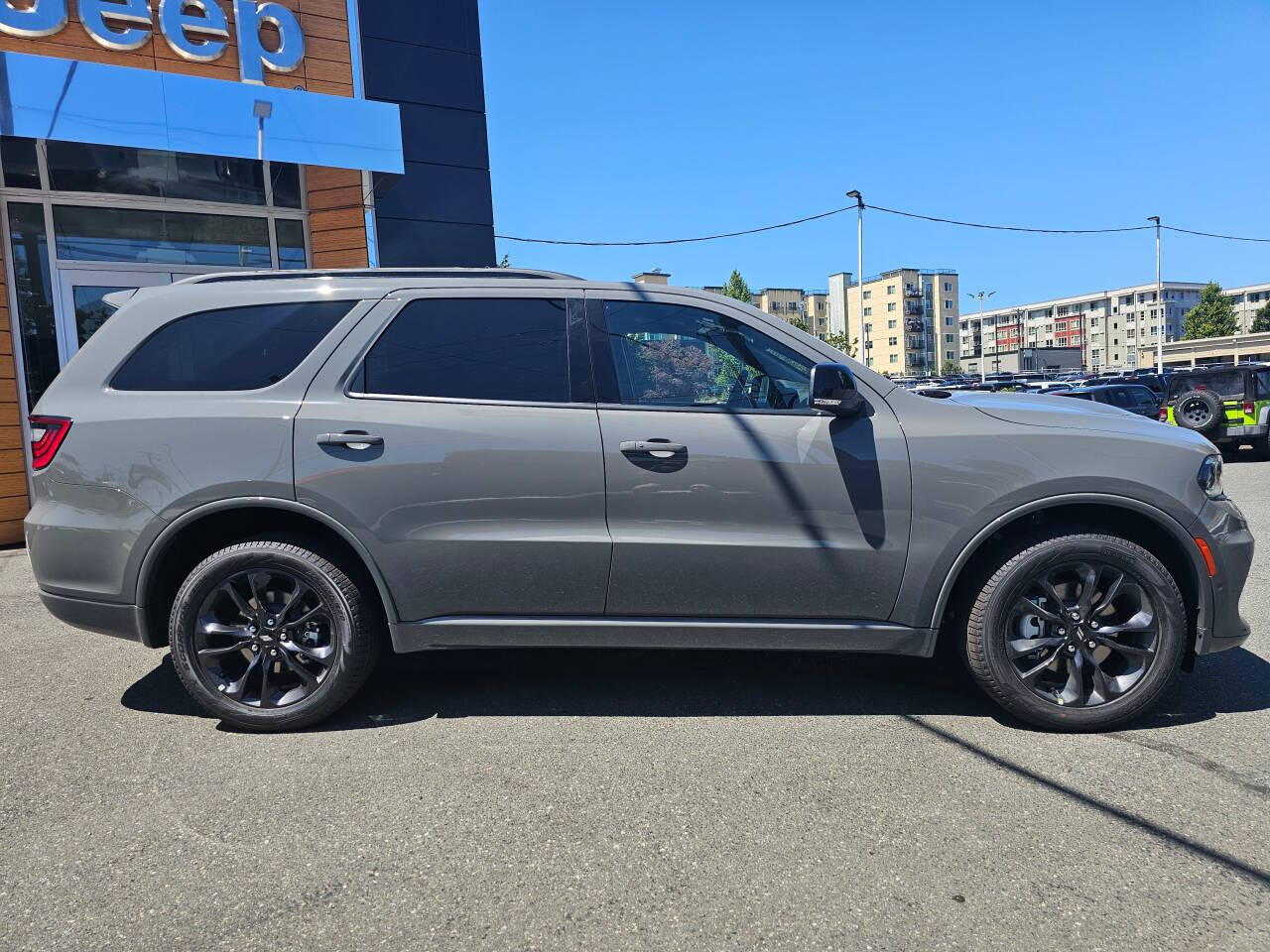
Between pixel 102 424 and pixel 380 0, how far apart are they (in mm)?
8809

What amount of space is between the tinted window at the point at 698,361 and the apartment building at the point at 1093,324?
120 meters

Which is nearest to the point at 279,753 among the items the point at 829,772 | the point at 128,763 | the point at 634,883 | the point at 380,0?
the point at 128,763

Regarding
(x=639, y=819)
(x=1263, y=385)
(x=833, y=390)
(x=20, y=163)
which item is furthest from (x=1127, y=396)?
(x=20, y=163)

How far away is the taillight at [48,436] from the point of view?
3.53m

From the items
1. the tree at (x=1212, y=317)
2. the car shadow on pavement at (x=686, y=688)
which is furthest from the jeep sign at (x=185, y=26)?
the tree at (x=1212, y=317)

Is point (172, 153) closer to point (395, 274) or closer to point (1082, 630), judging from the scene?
point (395, 274)

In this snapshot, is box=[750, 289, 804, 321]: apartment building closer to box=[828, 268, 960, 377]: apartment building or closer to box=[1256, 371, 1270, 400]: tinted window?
box=[828, 268, 960, 377]: apartment building

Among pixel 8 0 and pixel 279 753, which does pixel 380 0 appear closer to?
pixel 8 0

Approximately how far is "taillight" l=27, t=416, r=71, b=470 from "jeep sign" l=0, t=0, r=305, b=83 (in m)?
6.30

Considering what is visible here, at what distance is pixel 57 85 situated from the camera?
23.7 ft

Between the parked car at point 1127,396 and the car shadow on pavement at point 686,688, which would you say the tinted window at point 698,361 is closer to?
the car shadow on pavement at point 686,688

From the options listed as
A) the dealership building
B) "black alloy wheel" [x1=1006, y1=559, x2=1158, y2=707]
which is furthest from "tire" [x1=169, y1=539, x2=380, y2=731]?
the dealership building

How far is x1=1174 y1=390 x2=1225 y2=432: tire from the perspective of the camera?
14.6 meters

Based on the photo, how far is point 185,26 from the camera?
828 centimetres
